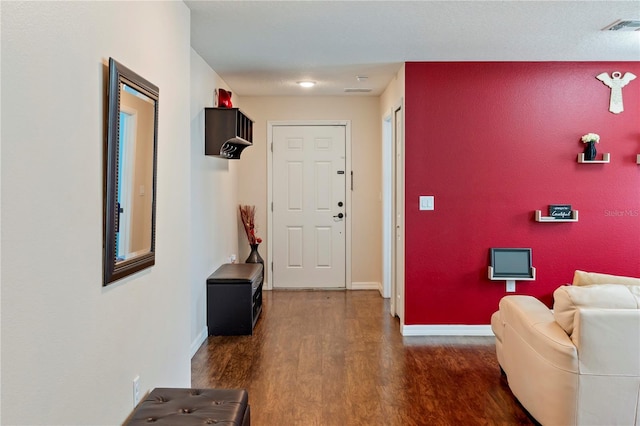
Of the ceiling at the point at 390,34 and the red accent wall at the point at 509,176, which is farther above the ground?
the ceiling at the point at 390,34

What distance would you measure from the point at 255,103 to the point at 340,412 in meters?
4.38

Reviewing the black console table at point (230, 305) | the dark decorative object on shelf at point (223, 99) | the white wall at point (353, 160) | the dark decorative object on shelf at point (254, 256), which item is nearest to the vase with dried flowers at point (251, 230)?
the dark decorative object on shelf at point (254, 256)

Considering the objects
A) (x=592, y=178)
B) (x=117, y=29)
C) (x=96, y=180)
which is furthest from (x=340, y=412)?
(x=592, y=178)

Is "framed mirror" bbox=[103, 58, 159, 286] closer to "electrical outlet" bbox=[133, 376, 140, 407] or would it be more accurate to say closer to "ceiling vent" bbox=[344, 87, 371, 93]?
"electrical outlet" bbox=[133, 376, 140, 407]

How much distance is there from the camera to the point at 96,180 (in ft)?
5.88

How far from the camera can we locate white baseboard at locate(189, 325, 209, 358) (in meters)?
3.99

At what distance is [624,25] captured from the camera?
134 inches

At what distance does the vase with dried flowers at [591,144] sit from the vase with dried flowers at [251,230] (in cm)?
356

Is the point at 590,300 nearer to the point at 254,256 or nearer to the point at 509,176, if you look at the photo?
the point at 509,176

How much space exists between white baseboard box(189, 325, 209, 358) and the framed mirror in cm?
183

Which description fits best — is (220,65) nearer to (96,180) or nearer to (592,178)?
(96,180)

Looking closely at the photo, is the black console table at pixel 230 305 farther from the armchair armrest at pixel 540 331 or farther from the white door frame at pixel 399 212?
the armchair armrest at pixel 540 331

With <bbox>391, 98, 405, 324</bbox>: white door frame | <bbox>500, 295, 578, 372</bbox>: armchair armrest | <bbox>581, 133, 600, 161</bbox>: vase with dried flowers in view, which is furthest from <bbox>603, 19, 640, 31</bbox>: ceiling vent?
<bbox>500, 295, 578, 372</bbox>: armchair armrest

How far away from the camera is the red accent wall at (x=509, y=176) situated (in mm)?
4516
